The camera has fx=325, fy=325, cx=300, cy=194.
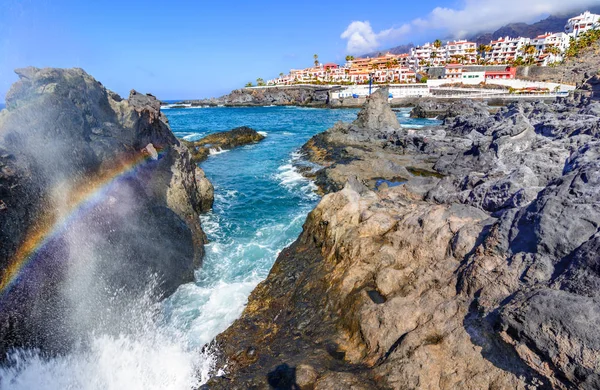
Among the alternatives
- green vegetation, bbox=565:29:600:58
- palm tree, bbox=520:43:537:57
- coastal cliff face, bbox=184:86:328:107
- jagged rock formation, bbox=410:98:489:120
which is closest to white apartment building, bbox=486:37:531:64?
palm tree, bbox=520:43:537:57

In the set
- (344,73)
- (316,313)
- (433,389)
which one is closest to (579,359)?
(433,389)

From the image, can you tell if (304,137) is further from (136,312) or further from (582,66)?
Result: (582,66)

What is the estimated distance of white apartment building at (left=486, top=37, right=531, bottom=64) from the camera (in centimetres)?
14988

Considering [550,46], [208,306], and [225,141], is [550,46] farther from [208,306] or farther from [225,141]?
[208,306]

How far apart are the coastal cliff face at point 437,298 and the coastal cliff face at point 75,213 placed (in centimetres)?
455

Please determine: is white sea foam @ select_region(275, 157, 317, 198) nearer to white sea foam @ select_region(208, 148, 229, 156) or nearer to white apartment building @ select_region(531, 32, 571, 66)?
white sea foam @ select_region(208, 148, 229, 156)

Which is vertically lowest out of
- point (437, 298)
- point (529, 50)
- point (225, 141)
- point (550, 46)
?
point (225, 141)

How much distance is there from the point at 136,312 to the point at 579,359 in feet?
39.2

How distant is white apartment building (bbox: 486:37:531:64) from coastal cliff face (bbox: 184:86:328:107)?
284ft

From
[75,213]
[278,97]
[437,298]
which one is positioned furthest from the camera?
[278,97]

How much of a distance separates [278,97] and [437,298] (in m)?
148

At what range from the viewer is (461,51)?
163375 mm

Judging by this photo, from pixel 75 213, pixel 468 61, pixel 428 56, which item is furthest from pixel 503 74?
pixel 75 213

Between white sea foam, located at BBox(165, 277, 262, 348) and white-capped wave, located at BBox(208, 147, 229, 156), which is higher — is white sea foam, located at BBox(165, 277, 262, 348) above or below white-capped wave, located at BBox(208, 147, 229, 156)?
above
